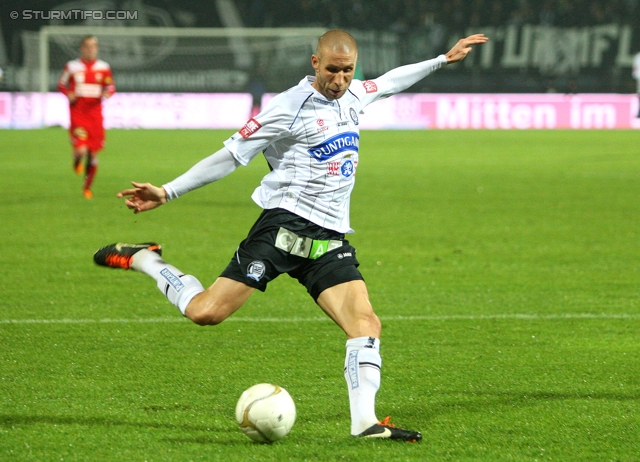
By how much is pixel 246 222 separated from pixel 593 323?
5968mm

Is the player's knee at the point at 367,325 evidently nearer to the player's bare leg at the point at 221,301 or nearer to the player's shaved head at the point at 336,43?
the player's bare leg at the point at 221,301

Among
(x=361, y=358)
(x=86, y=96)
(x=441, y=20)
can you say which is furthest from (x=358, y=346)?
(x=441, y=20)

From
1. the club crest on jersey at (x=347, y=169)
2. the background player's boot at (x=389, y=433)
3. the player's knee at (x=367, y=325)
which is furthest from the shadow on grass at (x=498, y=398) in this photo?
the club crest on jersey at (x=347, y=169)

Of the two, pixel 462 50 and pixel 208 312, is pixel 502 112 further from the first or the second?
pixel 208 312

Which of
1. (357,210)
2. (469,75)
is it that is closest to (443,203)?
(357,210)

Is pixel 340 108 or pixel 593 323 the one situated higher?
pixel 340 108

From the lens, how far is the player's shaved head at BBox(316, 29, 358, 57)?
436 cm

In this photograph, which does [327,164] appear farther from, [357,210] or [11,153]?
[11,153]

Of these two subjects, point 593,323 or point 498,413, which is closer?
point 498,413

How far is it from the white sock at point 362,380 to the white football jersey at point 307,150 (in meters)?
0.58

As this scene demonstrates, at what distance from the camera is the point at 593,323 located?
6.83 m

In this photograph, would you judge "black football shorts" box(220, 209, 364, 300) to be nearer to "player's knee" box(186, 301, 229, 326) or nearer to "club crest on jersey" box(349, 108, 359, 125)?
"player's knee" box(186, 301, 229, 326)

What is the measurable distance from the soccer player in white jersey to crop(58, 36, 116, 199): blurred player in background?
36.0 ft

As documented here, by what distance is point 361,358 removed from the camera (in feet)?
14.1
